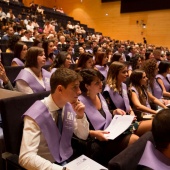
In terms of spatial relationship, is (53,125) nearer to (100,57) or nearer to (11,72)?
(11,72)

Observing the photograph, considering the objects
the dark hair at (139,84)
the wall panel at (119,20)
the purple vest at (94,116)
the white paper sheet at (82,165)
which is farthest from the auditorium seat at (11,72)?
the wall panel at (119,20)

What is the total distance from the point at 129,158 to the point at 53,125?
50cm

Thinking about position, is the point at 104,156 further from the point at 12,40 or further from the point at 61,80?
the point at 12,40

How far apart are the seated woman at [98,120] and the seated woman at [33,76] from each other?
0.60 meters

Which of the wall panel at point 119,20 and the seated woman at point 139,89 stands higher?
the wall panel at point 119,20

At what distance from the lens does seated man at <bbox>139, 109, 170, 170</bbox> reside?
830 mm

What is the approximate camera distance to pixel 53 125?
3.86 ft

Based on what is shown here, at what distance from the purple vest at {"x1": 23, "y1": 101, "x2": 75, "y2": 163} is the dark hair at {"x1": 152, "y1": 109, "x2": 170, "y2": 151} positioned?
523 mm

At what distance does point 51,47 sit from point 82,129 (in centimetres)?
231

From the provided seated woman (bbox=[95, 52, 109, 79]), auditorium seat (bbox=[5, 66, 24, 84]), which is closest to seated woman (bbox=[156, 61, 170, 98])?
seated woman (bbox=[95, 52, 109, 79])

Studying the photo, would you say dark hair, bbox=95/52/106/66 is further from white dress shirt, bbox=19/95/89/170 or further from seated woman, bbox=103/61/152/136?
white dress shirt, bbox=19/95/89/170

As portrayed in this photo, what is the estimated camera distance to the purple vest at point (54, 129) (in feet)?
3.67

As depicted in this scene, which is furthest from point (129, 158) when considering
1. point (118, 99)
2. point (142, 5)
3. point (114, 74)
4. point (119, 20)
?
point (119, 20)

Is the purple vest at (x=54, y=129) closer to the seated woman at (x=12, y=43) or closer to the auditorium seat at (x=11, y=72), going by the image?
the auditorium seat at (x=11, y=72)
